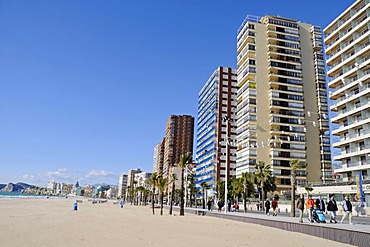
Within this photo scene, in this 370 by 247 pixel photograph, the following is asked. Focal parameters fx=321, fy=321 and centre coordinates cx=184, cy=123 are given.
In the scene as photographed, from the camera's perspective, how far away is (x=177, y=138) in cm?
16075

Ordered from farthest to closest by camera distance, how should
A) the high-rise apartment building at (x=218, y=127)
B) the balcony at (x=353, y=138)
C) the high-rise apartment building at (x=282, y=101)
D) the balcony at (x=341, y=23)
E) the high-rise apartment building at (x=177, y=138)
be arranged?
the high-rise apartment building at (x=177, y=138), the high-rise apartment building at (x=218, y=127), the high-rise apartment building at (x=282, y=101), the balcony at (x=341, y=23), the balcony at (x=353, y=138)

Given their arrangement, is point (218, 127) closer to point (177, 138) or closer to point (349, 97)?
point (349, 97)

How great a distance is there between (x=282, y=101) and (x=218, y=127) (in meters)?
25.4

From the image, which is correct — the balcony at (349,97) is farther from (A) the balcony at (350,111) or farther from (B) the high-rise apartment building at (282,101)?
(B) the high-rise apartment building at (282,101)

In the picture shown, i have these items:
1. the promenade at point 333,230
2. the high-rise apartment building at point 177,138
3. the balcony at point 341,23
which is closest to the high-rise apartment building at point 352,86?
the balcony at point 341,23

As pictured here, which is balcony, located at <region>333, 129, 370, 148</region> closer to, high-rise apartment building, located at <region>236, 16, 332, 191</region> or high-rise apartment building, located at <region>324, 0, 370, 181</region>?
high-rise apartment building, located at <region>324, 0, 370, 181</region>

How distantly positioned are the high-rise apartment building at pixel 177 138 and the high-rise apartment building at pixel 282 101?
78101mm

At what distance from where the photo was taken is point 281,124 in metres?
76.4

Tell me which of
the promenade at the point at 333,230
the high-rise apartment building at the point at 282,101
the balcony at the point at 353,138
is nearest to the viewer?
the promenade at the point at 333,230

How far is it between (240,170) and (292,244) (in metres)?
65.4

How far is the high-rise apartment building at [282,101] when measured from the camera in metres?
75.4

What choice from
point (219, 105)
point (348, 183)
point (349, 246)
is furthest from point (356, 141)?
point (219, 105)

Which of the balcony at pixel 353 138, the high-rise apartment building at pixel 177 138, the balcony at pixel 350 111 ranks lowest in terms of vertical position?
the balcony at pixel 353 138

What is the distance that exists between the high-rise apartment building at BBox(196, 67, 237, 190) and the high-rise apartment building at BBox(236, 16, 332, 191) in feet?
41.9
